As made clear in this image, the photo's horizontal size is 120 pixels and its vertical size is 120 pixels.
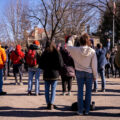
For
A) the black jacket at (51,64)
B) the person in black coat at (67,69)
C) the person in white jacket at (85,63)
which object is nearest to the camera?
the person in white jacket at (85,63)

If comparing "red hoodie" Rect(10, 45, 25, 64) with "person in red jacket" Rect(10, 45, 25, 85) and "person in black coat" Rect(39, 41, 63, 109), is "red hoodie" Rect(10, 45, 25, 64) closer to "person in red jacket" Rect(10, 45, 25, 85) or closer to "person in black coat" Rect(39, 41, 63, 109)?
"person in red jacket" Rect(10, 45, 25, 85)

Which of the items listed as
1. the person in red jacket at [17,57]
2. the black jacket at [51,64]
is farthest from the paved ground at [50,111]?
the person in red jacket at [17,57]

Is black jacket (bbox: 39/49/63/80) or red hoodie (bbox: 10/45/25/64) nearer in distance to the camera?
black jacket (bbox: 39/49/63/80)

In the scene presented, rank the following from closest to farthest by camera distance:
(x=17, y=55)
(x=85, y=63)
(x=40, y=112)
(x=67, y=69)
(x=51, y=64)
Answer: (x=85, y=63) < (x=40, y=112) < (x=51, y=64) < (x=67, y=69) < (x=17, y=55)

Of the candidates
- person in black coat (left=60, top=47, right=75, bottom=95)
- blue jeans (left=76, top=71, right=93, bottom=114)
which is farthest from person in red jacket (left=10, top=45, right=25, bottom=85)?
blue jeans (left=76, top=71, right=93, bottom=114)

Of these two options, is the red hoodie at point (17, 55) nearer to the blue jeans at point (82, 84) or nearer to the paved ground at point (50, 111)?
the paved ground at point (50, 111)

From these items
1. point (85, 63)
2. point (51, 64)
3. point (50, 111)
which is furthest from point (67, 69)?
point (85, 63)

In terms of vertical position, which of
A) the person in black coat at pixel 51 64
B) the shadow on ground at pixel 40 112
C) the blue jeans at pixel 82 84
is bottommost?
the shadow on ground at pixel 40 112

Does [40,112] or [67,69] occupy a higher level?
[67,69]

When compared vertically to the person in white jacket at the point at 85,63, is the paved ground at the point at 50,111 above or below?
below

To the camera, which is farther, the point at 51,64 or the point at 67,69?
the point at 67,69

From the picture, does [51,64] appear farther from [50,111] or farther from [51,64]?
[50,111]

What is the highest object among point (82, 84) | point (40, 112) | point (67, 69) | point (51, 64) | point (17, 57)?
point (17, 57)

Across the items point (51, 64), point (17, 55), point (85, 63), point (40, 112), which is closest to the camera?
point (85, 63)
